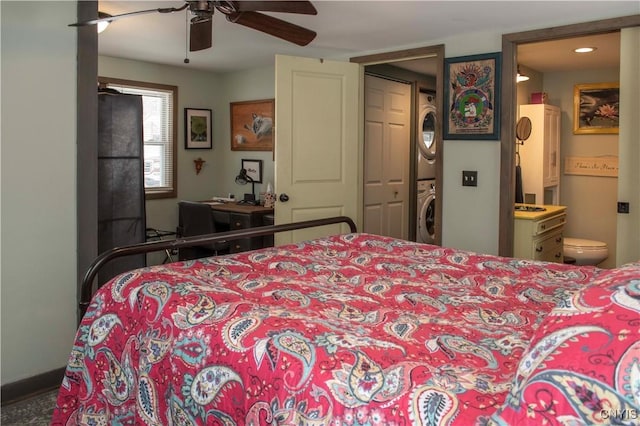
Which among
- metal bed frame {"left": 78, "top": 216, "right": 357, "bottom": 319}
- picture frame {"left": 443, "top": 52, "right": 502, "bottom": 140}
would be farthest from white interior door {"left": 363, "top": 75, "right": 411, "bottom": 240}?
metal bed frame {"left": 78, "top": 216, "right": 357, "bottom": 319}

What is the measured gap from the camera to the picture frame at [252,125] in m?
5.83

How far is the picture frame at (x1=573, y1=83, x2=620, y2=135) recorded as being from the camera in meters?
5.67

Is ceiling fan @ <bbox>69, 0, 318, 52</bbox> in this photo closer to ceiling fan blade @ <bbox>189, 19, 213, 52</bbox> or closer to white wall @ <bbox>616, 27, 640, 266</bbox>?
ceiling fan blade @ <bbox>189, 19, 213, 52</bbox>

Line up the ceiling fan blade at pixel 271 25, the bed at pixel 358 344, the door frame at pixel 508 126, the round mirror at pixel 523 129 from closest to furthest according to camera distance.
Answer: the bed at pixel 358 344
the ceiling fan blade at pixel 271 25
the door frame at pixel 508 126
the round mirror at pixel 523 129

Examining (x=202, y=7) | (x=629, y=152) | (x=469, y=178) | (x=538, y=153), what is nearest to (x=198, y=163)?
(x=469, y=178)

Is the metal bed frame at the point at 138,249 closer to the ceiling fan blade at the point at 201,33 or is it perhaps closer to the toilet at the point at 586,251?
the ceiling fan blade at the point at 201,33

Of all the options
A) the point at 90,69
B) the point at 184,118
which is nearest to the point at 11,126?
the point at 90,69

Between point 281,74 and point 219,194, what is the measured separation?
7.65ft

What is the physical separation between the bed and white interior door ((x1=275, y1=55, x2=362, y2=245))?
1.92 meters

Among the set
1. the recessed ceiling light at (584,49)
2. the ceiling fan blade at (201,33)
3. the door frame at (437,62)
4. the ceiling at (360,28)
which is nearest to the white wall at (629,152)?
the ceiling at (360,28)

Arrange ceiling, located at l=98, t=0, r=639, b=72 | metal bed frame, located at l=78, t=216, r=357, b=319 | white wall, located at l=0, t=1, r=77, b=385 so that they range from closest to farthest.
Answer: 1. metal bed frame, located at l=78, t=216, r=357, b=319
2. white wall, located at l=0, t=1, r=77, b=385
3. ceiling, located at l=98, t=0, r=639, b=72

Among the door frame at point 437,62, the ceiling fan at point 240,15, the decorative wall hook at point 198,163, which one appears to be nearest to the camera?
the ceiling fan at point 240,15

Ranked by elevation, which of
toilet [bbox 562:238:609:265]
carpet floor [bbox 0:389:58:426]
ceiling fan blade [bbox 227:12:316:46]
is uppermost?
ceiling fan blade [bbox 227:12:316:46]

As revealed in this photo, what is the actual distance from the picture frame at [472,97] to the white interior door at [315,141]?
898mm
